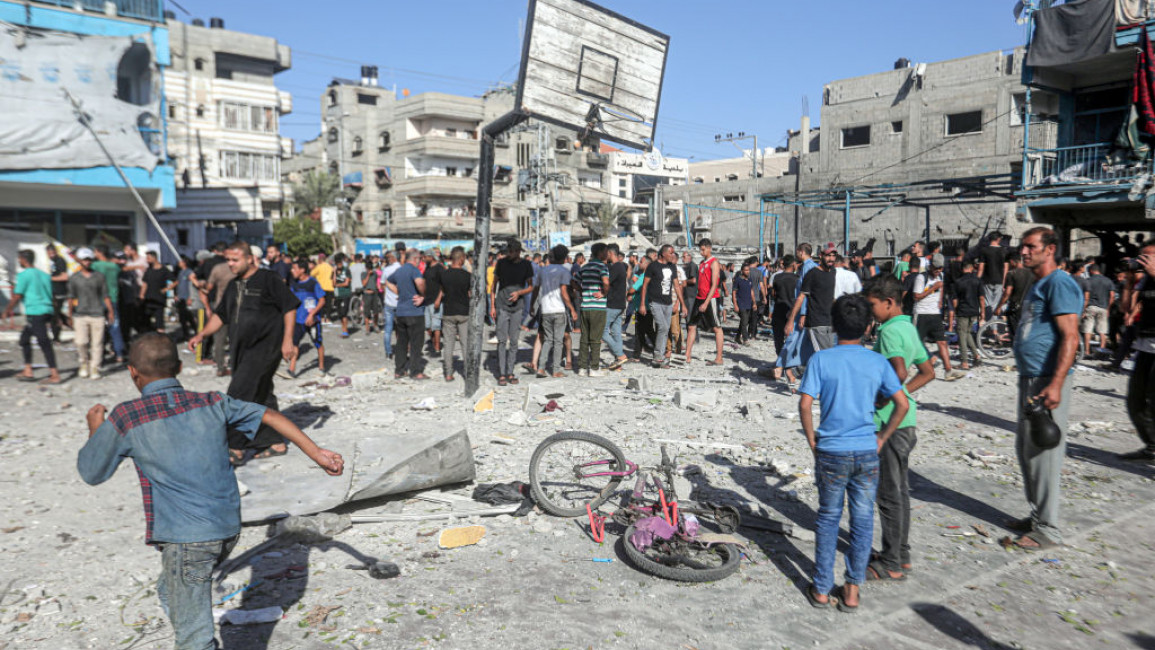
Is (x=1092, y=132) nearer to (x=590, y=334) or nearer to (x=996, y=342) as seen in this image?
(x=996, y=342)

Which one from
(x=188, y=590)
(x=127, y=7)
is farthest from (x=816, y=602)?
(x=127, y=7)

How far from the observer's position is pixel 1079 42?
17969 mm

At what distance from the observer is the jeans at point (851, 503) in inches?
140

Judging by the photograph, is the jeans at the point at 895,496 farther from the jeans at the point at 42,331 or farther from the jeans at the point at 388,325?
the jeans at the point at 42,331

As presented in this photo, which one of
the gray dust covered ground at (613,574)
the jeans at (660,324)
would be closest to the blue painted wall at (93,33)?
the gray dust covered ground at (613,574)

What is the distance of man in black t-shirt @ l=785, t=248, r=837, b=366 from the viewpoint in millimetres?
8711

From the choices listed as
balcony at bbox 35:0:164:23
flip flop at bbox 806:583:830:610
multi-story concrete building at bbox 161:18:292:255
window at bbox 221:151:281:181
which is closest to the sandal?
flip flop at bbox 806:583:830:610

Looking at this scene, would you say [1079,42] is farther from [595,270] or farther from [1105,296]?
[595,270]

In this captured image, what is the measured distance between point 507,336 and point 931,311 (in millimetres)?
6223

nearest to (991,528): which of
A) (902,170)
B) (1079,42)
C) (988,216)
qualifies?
(1079,42)

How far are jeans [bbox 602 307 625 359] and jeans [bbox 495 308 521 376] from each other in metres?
1.70

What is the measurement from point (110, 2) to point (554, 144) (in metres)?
37.3

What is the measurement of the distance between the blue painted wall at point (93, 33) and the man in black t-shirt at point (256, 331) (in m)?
16.3

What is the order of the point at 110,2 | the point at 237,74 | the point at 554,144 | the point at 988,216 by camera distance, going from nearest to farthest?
the point at 110,2, the point at 988,216, the point at 237,74, the point at 554,144
